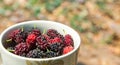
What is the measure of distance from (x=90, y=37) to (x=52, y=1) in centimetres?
43

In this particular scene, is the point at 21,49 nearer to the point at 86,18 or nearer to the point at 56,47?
the point at 56,47

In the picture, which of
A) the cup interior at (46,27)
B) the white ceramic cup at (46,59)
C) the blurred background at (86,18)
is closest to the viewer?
→ the white ceramic cup at (46,59)

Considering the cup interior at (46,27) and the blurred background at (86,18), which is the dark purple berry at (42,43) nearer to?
the cup interior at (46,27)

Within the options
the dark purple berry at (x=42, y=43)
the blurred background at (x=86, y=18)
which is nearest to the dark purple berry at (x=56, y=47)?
the dark purple berry at (x=42, y=43)

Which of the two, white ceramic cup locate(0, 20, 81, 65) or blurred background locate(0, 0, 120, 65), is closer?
white ceramic cup locate(0, 20, 81, 65)

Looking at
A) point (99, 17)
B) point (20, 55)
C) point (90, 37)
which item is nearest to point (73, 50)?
point (20, 55)

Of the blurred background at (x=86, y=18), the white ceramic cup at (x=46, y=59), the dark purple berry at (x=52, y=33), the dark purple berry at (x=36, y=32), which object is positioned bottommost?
the blurred background at (x=86, y=18)

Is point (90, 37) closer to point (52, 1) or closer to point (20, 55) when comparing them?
point (52, 1)

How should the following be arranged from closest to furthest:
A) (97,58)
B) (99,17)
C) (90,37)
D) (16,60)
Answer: (16,60) < (97,58) < (90,37) < (99,17)

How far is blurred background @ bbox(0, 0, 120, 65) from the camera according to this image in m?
1.84

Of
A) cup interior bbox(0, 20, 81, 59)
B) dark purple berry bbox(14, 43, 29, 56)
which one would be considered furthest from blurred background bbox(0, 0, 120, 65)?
dark purple berry bbox(14, 43, 29, 56)

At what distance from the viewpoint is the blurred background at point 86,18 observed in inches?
72.6

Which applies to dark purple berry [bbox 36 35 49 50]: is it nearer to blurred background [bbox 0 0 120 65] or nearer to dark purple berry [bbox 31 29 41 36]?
dark purple berry [bbox 31 29 41 36]

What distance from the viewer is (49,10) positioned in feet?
7.17
